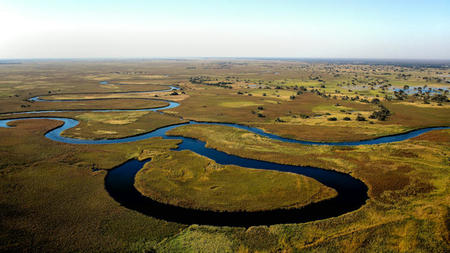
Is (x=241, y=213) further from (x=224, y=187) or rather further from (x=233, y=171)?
(x=233, y=171)

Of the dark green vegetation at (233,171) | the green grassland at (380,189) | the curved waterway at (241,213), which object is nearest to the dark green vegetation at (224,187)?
the curved waterway at (241,213)

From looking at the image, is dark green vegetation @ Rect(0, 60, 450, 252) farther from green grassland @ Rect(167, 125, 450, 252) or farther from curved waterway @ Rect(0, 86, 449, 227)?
curved waterway @ Rect(0, 86, 449, 227)

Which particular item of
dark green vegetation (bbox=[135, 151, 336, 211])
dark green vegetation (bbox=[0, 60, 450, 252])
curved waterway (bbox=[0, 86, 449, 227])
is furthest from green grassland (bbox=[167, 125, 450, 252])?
dark green vegetation (bbox=[135, 151, 336, 211])

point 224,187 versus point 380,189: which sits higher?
point 380,189

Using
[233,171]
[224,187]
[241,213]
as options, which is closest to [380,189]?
[241,213]

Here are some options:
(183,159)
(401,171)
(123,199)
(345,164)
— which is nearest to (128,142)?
(183,159)

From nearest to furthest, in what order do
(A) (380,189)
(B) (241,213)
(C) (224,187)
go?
(B) (241,213) < (A) (380,189) < (C) (224,187)

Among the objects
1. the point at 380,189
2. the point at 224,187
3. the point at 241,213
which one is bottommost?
the point at 241,213

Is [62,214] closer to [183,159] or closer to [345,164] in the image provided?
[183,159]
